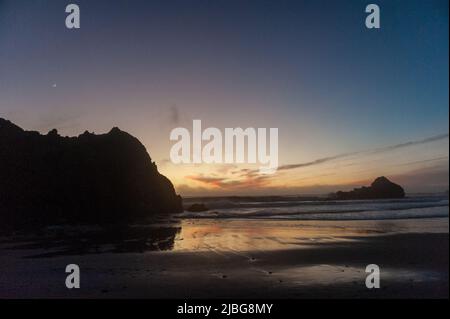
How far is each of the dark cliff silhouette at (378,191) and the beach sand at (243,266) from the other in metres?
0.59

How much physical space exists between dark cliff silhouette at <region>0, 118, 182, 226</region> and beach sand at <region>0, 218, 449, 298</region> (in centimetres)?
57

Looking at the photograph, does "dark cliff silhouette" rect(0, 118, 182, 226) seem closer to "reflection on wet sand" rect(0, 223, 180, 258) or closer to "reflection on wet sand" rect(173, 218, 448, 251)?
"reflection on wet sand" rect(0, 223, 180, 258)

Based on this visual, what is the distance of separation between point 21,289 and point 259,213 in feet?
14.0

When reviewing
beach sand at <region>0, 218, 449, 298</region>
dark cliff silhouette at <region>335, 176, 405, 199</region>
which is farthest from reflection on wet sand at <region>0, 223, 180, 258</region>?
dark cliff silhouette at <region>335, 176, 405, 199</region>

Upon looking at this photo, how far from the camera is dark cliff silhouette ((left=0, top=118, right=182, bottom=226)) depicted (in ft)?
22.8

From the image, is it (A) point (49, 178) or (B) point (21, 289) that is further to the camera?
(A) point (49, 178)

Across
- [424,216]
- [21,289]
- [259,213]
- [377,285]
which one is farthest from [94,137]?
[424,216]

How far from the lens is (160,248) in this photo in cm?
662

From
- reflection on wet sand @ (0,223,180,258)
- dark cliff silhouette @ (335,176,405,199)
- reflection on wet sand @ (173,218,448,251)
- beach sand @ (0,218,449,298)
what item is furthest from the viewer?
dark cliff silhouette @ (335,176,405,199)

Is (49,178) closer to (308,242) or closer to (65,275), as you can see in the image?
(65,275)

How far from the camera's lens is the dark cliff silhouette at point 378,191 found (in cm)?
692

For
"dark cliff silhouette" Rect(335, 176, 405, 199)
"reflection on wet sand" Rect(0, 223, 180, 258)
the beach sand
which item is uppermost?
"dark cliff silhouette" Rect(335, 176, 405, 199)

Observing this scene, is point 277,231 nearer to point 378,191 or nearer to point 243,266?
point 243,266
